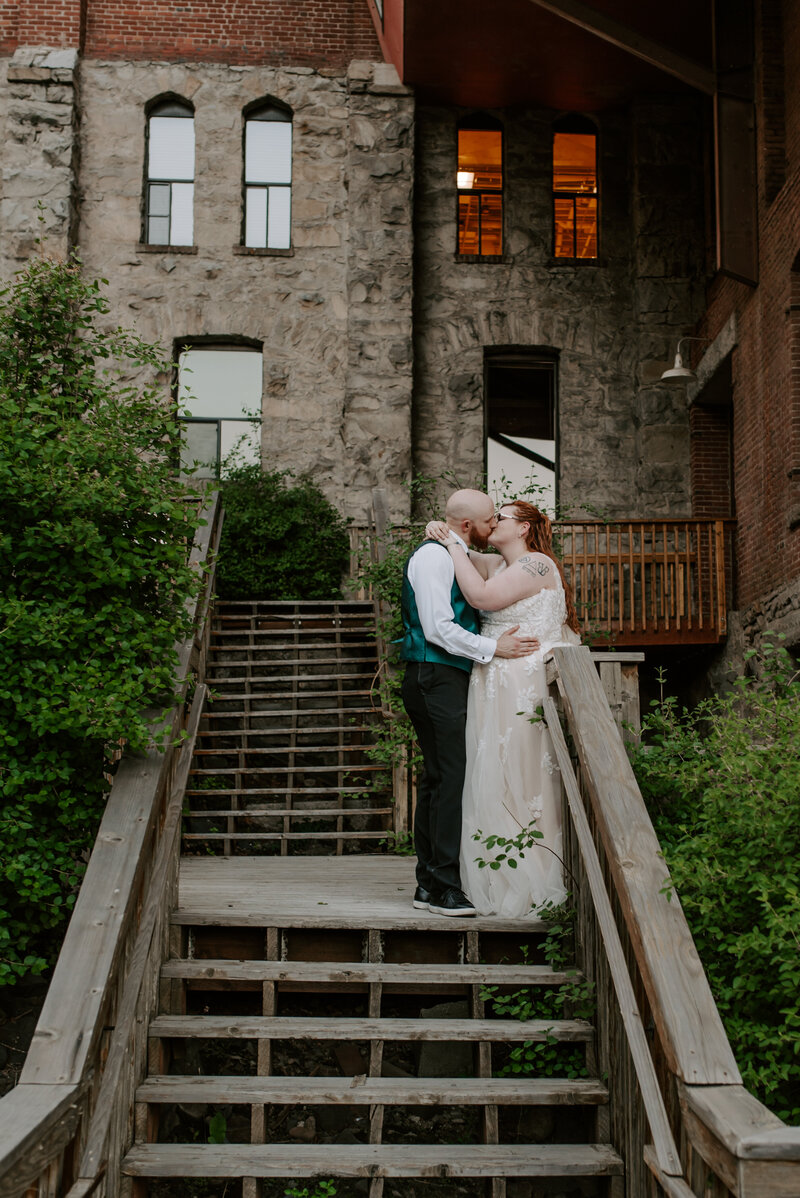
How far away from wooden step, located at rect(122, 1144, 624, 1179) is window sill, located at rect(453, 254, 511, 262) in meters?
12.8

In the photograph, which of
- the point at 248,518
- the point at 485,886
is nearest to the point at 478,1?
the point at 248,518

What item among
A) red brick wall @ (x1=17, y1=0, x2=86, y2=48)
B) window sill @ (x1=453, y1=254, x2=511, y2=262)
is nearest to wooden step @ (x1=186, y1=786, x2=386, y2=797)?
window sill @ (x1=453, y1=254, x2=511, y2=262)

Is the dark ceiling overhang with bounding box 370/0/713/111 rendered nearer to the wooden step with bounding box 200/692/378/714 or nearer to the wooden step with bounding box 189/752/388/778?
the wooden step with bounding box 200/692/378/714

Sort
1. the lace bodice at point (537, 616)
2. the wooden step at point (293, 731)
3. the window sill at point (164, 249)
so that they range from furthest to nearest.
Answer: the window sill at point (164, 249), the wooden step at point (293, 731), the lace bodice at point (537, 616)

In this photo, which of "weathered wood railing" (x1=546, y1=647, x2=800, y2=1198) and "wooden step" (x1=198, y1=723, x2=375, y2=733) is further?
"wooden step" (x1=198, y1=723, x2=375, y2=733)

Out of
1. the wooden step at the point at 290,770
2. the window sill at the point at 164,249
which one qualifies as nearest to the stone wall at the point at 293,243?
the window sill at the point at 164,249

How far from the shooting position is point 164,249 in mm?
14344

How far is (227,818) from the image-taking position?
764 cm

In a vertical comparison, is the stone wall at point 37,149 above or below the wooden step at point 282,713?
above

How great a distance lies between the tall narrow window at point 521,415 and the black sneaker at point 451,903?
10593 millimetres

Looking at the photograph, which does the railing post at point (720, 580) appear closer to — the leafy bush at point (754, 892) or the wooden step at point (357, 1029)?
the leafy bush at point (754, 892)

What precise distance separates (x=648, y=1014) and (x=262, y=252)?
511 inches

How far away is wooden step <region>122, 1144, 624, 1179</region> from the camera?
10.4ft

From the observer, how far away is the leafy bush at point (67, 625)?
3.64 m
